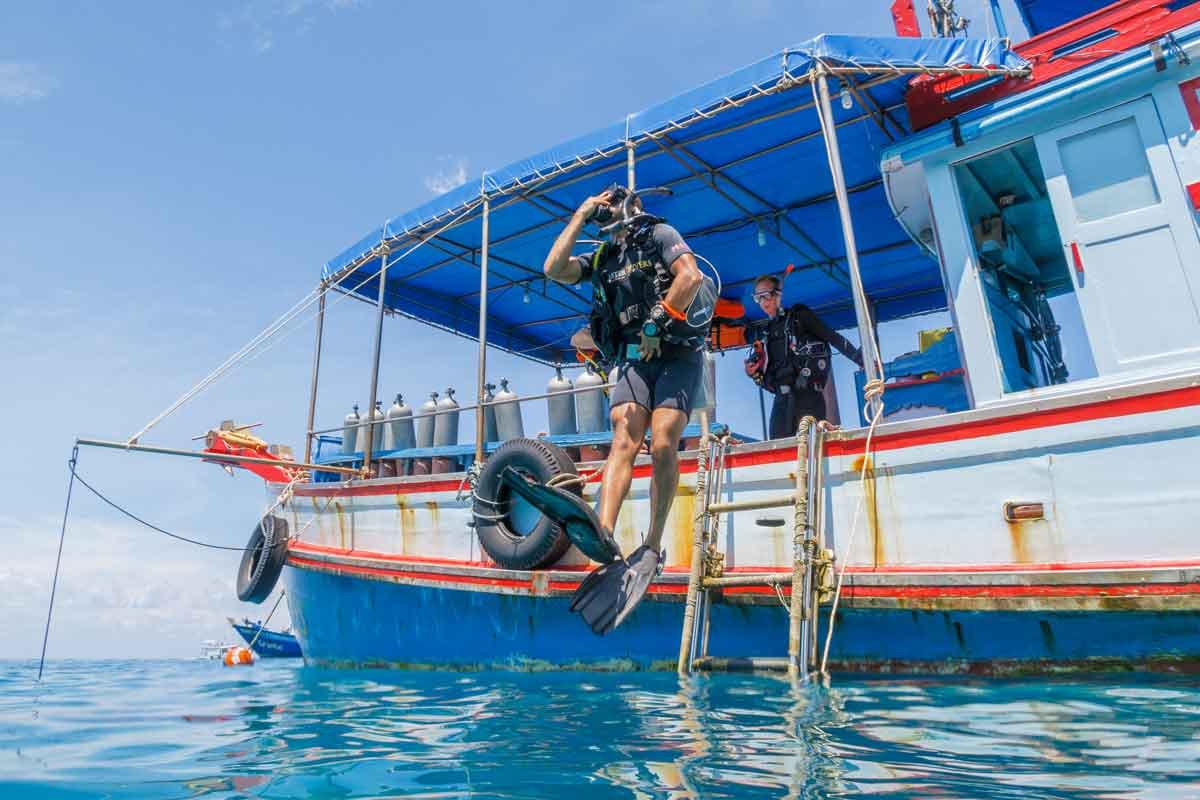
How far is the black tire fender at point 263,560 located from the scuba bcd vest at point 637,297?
500cm

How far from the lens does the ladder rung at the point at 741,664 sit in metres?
3.76

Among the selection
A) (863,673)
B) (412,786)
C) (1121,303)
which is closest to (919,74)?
(1121,303)

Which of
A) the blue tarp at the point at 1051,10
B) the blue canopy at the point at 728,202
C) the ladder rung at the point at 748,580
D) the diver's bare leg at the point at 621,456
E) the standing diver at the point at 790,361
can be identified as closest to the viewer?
the diver's bare leg at the point at 621,456

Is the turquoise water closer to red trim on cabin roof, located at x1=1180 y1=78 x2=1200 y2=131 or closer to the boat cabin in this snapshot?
the boat cabin

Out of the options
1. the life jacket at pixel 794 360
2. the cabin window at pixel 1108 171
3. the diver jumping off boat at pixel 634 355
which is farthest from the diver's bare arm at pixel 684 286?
the cabin window at pixel 1108 171

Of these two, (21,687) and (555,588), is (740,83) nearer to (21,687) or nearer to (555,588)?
(555,588)

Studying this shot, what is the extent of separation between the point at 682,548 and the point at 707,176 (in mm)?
4098

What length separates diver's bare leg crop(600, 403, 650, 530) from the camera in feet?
12.4

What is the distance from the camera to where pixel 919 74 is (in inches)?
206

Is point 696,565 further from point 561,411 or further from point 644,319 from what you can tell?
point 561,411

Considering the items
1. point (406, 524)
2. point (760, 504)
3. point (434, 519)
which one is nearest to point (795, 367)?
point (760, 504)

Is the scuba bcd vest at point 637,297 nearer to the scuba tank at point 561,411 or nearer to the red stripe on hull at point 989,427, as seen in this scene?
the red stripe on hull at point 989,427

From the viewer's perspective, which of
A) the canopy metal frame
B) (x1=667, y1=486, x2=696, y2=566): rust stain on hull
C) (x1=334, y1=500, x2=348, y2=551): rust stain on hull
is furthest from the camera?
(x1=334, y1=500, x2=348, y2=551): rust stain on hull

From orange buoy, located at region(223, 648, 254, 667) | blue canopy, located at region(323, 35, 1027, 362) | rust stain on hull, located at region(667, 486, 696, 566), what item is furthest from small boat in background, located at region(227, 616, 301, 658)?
rust stain on hull, located at region(667, 486, 696, 566)
